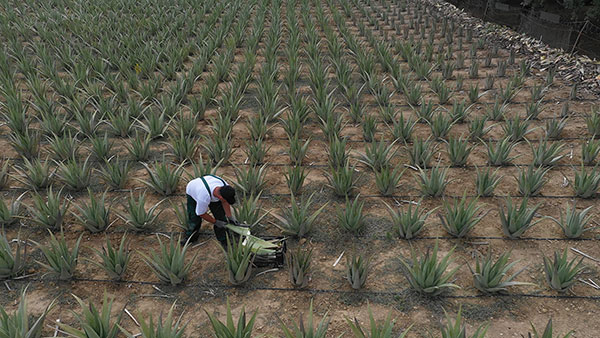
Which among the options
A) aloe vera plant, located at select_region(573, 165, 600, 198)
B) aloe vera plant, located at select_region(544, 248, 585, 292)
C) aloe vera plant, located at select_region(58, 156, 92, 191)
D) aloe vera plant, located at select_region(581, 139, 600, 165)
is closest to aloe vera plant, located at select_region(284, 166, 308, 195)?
aloe vera plant, located at select_region(58, 156, 92, 191)

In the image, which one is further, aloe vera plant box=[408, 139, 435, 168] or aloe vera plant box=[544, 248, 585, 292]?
aloe vera plant box=[408, 139, 435, 168]

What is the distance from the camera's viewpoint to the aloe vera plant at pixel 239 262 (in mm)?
2678

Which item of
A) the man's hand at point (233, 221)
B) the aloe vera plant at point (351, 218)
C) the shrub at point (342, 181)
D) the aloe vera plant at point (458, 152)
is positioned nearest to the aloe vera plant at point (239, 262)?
the man's hand at point (233, 221)

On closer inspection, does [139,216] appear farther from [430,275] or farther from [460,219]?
[460,219]

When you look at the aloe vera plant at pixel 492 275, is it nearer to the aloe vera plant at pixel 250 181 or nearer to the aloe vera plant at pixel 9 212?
the aloe vera plant at pixel 250 181

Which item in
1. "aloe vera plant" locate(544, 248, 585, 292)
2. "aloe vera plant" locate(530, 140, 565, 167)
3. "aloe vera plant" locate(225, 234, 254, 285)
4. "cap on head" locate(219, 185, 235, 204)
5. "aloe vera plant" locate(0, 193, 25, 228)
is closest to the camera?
"aloe vera plant" locate(544, 248, 585, 292)

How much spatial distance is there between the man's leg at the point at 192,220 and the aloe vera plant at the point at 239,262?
45 cm

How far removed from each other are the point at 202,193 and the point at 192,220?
325mm

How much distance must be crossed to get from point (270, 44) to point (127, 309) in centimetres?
536

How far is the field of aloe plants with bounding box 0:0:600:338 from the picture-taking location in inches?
103

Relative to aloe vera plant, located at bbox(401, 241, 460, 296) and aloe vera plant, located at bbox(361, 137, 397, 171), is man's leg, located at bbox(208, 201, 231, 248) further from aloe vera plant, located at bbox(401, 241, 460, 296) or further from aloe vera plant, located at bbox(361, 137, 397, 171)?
aloe vera plant, located at bbox(361, 137, 397, 171)

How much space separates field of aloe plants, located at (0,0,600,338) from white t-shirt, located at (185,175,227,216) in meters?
0.32

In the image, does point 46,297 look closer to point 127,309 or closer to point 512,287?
point 127,309

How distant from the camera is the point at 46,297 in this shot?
2.76 metres
